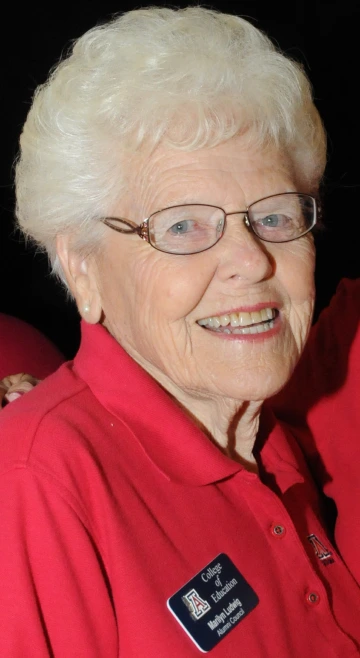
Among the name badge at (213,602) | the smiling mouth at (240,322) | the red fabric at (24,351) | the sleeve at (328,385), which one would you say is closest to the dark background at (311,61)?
the red fabric at (24,351)

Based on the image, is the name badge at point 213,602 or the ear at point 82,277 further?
the ear at point 82,277

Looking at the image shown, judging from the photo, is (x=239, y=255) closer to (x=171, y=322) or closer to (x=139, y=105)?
(x=171, y=322)

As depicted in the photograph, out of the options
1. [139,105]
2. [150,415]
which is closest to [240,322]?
[150,415]

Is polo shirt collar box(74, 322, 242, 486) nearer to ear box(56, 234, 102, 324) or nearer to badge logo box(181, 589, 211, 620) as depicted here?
ear box(56, 234, 102, 324)

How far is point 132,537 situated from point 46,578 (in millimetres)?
155

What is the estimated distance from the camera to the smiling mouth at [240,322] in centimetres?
131

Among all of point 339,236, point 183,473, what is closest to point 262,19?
point 339,236

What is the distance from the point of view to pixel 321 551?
153 centimetres

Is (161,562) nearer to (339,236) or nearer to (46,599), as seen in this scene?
(46,599)

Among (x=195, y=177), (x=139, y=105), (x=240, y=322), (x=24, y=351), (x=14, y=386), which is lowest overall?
(x=24, y=351)

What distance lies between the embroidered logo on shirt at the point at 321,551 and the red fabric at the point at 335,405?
0.12 m

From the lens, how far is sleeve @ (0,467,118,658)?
1066 millimetres

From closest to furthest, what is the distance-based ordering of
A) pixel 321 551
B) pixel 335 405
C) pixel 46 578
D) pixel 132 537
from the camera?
pixel 46 578
pixel 132 537
pixel 321 551
pixel 335 405

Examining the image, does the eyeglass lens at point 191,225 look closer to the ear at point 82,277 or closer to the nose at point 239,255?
the nose at point 239,255
